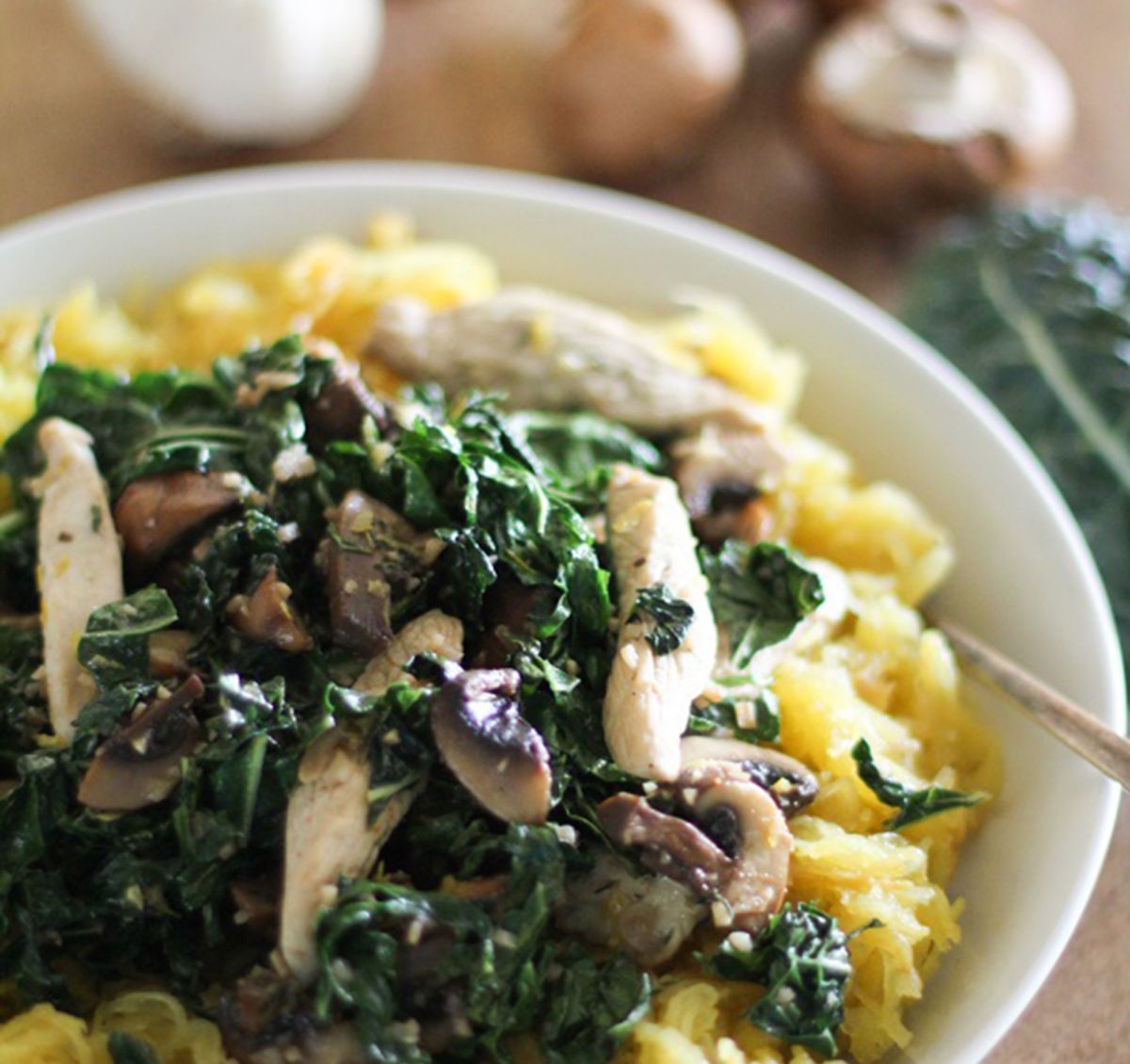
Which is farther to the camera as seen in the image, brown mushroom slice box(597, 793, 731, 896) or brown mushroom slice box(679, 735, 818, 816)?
brown mushroom slice box(679, 735, 818, 816)

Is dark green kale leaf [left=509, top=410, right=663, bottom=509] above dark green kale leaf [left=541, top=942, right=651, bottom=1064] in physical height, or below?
above

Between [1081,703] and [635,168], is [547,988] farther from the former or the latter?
[635,168]

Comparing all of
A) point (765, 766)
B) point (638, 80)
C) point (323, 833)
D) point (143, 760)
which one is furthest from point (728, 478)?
point (638, 80)

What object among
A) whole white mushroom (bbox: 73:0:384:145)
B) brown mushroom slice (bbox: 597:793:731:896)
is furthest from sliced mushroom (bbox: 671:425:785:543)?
whole white mushroom (bbox: 73:0:384:145)

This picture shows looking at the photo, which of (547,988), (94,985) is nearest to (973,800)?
(547,988)

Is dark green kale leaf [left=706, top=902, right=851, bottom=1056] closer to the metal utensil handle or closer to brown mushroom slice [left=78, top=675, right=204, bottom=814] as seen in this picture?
the metal utensil handle

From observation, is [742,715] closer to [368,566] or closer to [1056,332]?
[368,566]

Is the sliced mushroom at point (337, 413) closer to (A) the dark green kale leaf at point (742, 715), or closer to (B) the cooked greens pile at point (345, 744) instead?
(B) the cooked greens pile at point (345, 744)

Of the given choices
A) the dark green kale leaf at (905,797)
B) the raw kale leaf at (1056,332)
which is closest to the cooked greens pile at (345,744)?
the dark green kale leaf at (905,797)
